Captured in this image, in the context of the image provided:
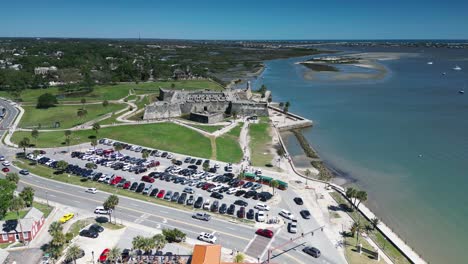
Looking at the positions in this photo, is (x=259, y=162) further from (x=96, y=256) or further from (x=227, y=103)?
(x=227, y=103)

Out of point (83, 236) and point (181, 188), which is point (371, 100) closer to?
point (181, 188)

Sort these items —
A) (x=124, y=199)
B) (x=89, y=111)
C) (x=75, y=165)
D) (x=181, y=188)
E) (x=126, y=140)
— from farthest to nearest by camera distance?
(x=89, y=111)
(x=126, y=140)
(x=75, y=165)
(x=181, y=188)
(x=124, y=199)

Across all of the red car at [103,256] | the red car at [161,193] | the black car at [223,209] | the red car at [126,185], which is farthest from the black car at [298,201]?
the red car at [103,256]

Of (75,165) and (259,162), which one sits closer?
(75,165)

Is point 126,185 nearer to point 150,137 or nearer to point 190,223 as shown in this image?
point 190,223

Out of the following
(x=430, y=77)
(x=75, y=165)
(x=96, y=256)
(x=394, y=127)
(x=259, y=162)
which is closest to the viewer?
(x=96, y=256)

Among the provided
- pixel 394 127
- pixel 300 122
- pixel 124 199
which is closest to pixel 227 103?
pixel 300 122

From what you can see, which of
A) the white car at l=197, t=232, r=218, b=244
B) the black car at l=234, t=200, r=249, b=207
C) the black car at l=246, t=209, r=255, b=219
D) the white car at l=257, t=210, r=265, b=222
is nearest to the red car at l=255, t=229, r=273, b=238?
the white car at l=257, t=210, r=265, b=222
